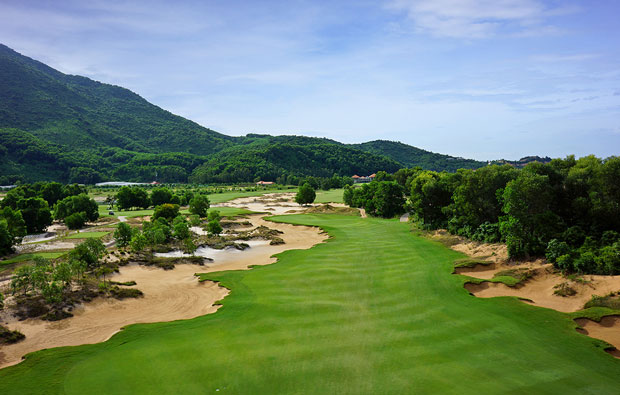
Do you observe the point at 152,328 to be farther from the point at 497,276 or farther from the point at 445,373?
the point at 497,276

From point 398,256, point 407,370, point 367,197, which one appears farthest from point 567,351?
point 367,197

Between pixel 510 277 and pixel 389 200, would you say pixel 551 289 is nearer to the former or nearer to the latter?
pixel 510 277

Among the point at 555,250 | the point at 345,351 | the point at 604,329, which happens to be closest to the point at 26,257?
the point at 345,351

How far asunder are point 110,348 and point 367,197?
72395mm

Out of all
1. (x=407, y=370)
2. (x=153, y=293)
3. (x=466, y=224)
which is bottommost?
(x=153, y=293)

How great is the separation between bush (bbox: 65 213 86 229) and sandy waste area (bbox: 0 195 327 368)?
38731 mm

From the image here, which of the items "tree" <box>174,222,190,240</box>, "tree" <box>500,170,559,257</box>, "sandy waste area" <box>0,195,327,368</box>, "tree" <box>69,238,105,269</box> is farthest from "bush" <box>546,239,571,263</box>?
"tree" <box>174,222,190,240</box>

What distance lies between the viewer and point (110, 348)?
19797 millimetres

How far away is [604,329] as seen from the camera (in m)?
20.3

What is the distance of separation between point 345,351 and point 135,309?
17885 millimetres

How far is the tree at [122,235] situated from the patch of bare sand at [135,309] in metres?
7.55

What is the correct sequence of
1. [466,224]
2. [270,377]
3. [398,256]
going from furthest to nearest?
1. [466,224]
2. [398,256]
3. [270,377]

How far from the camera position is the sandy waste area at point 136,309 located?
21406 millimetres

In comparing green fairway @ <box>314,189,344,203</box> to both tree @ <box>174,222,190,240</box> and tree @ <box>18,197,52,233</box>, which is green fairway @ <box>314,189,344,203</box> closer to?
tree @ <box>174,222,190,240</box>
